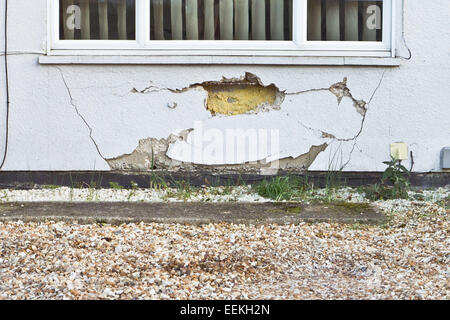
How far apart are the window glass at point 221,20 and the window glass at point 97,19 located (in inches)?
8.2

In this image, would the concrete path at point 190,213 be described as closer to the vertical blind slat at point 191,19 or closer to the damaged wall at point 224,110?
the damaged wall at point 224,110

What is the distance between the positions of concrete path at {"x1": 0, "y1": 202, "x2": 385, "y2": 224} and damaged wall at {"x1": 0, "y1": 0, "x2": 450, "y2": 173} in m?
0.79

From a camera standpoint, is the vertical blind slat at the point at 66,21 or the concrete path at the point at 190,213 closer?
the concrete path at the point at 190,213

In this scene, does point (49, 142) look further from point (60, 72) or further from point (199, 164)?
point (199, 164)

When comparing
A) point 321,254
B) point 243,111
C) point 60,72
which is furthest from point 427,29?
point 60,72

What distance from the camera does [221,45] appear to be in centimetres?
511

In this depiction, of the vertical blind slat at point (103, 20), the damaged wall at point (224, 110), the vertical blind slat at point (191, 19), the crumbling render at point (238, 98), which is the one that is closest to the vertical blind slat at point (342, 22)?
the damaged wall at point (224, 110)

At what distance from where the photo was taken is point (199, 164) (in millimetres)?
5090

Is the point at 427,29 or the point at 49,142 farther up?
the point at 427,29

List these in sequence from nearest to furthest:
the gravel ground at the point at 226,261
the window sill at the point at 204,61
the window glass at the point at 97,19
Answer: the gravel ground at the point at 226,261 < the window sill at the point at 204,61 < the window glass at the point at 97,19

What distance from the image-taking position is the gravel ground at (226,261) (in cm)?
276

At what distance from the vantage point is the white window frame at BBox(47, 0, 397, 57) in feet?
16.6
